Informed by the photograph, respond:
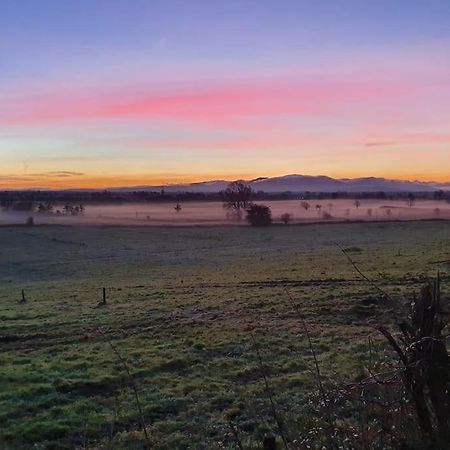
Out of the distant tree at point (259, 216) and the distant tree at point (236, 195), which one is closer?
the distant tree at point (259, 216)

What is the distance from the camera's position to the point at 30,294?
33688 mm

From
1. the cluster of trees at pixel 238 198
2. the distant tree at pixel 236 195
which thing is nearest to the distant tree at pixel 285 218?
the cluster of trees at pixel 238 198

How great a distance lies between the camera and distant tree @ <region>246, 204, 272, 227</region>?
4040 inches

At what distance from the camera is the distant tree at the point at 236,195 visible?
143750mm

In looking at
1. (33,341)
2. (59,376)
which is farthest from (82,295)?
(59,376)

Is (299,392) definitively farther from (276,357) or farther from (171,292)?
(171,292)

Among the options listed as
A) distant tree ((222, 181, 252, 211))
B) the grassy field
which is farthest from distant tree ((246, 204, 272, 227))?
the grassy field

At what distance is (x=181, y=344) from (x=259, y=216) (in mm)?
85692

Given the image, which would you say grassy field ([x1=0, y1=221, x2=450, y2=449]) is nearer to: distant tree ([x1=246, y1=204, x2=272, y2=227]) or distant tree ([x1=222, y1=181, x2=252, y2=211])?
distant tree ([x1=246, y1=204, x2=272, y2=227])

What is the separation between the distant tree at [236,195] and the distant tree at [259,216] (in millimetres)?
32742

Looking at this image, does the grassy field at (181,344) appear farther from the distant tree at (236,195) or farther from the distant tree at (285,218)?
the distant tree at (236,195)

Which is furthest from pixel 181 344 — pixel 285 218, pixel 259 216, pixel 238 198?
pixel 238 198

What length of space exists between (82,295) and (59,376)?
55.4 feet

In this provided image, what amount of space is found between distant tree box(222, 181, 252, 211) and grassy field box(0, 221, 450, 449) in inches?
3816
